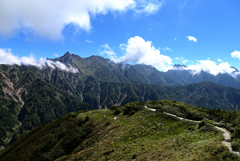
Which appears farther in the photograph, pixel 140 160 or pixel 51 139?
pixel 51 139

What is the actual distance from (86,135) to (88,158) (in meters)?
14.4

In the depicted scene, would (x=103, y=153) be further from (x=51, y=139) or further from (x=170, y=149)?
(x=51, y=139)

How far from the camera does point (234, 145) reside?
16328 millimetres

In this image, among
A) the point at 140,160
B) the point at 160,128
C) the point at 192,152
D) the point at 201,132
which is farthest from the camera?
the point at 160,128

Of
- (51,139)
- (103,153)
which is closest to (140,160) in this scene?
(103,153)

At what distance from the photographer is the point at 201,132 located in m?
25.0

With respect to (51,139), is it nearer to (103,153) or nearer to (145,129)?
(103,153)

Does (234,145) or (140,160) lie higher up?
(234,145)

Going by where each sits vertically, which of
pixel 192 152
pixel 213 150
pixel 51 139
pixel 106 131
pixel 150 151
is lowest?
pixel 51 139

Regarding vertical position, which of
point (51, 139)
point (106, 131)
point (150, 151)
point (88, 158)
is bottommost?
point (51, 139)

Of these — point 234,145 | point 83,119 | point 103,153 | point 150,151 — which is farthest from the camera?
point 83,119

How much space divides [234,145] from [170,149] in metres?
9.02

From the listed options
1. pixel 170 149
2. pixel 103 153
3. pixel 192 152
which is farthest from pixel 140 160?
pixel 103 153

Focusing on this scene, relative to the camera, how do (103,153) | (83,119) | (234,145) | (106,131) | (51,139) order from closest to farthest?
1. (234,145)
2. (103,153)
3. (106,131)
4. (51,139)
5. (83,119)
